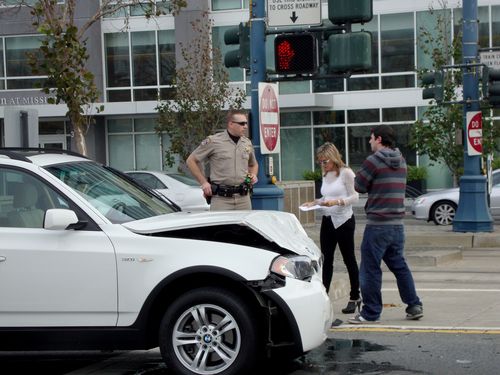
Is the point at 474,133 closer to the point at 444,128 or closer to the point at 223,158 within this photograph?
the point at 223,158

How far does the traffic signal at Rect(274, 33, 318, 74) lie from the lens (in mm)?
11508

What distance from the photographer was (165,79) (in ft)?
132

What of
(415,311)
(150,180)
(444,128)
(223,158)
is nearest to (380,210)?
(415,311)

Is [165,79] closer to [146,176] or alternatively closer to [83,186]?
[146,176]

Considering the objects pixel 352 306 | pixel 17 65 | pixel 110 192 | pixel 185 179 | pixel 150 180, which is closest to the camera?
pixel 110 192

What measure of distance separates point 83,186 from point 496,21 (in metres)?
31.3

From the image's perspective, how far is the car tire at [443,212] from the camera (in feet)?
80.6

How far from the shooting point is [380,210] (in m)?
9.31

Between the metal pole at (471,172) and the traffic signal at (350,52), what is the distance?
26.5ft

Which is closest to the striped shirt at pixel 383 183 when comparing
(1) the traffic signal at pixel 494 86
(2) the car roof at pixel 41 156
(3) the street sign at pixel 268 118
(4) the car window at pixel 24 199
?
(3) the street sign at pixel 268 118

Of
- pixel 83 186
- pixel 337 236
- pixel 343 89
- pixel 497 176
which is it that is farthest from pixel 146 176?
pixel 343 89

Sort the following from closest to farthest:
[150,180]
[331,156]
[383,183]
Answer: [383,183], [331,156], [150,180]

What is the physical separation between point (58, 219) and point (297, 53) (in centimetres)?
513

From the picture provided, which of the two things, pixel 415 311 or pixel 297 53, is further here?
pixel 297 53
